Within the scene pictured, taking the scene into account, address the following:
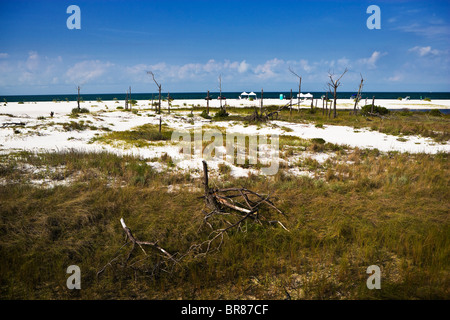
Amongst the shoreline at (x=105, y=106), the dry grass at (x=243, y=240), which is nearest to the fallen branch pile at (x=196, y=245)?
the dry grass at (x=243, y=240)

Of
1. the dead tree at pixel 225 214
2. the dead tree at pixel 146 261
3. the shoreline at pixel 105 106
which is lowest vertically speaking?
the dead tree at pixel 146 261

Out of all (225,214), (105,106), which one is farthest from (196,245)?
(105,106)

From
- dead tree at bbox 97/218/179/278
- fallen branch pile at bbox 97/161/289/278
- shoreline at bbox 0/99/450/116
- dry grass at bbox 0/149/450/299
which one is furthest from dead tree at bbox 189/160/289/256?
shoreline at bbox 0/99/450/116

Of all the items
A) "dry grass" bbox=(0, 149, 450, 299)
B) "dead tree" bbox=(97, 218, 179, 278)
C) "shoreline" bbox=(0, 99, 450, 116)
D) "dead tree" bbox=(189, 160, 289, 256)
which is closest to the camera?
"dry grass" bbox=(0, 149, 450, 299)

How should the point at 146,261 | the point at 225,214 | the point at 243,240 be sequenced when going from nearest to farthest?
1. the point at 146,261
2. the point at 243,240
3. the point at 225,214

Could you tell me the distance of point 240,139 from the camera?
52.8 feet

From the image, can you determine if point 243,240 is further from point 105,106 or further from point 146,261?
point 105,106

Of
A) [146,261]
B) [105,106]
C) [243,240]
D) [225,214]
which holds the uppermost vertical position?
[105,106]

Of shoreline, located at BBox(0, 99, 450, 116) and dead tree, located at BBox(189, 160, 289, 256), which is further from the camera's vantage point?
shoreline, located at BBox(0, 99, 450, 116)

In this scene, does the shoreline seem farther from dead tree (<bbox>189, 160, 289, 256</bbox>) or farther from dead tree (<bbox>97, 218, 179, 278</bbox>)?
dead tree (<bbox>97, 218, 179, 278</bbox>)

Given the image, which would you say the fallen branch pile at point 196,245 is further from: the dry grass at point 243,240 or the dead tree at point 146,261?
the dry grass at point 243,240

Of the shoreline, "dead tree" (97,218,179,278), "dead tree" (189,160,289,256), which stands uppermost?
the shoreline
